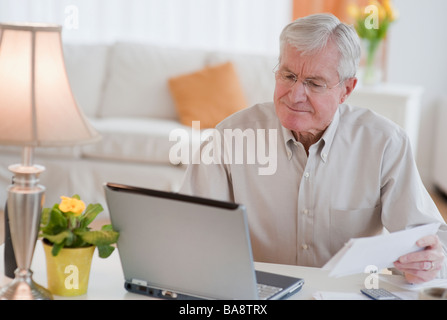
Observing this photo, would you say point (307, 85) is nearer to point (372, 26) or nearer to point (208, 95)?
point (208, 95)

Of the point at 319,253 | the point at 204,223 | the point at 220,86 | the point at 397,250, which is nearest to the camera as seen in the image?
the point at 204,223

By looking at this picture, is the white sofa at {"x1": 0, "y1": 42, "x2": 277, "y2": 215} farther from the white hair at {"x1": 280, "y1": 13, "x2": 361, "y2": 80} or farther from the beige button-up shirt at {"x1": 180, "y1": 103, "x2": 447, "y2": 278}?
the white hair at {"x1": 280, "y1": 13, "x2": 361, "y2": 80}

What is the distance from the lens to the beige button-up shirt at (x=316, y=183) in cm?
172

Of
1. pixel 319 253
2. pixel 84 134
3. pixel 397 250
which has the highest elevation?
pixel 84 134

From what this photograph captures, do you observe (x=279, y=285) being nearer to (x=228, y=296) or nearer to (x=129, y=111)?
(x=228, y=296)

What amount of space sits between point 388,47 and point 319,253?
11.0ft

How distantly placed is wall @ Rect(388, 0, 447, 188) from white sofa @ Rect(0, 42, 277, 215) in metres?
1.21

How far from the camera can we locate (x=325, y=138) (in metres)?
1.74

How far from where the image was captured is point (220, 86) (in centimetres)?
396

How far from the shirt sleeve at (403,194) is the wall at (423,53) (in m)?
3.24

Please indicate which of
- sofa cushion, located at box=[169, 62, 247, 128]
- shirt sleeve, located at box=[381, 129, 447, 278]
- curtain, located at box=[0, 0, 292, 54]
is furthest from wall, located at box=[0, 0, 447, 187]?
shirt sleeve, located at box=[381, 129, 447, 278]

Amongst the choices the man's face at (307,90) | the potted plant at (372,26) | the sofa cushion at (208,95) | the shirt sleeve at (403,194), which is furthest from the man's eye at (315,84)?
the potted plant at (372,26)

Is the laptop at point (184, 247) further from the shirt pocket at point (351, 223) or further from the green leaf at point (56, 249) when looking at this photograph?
the shirt pocket at point (351, 223)
